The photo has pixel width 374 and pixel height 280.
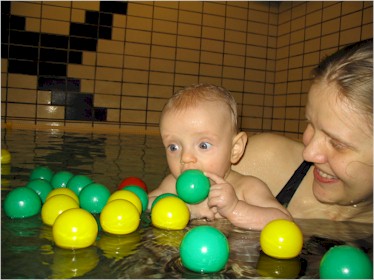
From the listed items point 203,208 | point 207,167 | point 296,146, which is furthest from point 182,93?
point 296,146

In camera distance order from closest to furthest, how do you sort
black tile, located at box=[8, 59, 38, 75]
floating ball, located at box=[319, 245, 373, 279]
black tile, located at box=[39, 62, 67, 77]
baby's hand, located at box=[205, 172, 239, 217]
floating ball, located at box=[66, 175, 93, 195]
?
1. floating ball, located at box=[319, 245, 373, 279]
2. baby's hand, located at box=[205, 172, 239, 217]
3. floating ball, located at box=[66, 175, 93, 195]
4. black tile, located at box=[8, 59, 38, 75]
5. black tile, located at box=[39, 62, 67, 77]

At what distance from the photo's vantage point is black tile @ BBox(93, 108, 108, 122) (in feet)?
20.6

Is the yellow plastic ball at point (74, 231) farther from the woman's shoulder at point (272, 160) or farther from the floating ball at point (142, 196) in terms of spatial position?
the woman's shoulder at point (272, 160)

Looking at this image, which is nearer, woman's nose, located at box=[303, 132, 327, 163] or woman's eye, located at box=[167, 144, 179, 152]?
woman's nose, located at box=[303, 132, 327, 163]

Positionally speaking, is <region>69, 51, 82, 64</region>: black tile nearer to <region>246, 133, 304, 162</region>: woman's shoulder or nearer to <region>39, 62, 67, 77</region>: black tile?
<region>39, 62, 67, 77</region>: black tile

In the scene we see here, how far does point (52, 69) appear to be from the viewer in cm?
605

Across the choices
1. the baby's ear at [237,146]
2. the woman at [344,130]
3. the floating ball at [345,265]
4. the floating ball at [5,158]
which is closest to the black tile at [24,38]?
the floating ball at [5,158]

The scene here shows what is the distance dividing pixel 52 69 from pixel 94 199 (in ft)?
16.0

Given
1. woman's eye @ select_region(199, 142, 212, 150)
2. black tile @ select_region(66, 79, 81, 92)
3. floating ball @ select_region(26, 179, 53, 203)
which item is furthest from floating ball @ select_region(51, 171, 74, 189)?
black tile @ select_region(66, 79, 81, 92)

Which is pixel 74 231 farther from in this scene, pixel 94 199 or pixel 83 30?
pixel 83 30

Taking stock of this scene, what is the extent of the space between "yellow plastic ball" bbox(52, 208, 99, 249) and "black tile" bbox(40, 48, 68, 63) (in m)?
5.32

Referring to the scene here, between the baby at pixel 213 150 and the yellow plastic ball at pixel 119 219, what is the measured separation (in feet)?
0.91

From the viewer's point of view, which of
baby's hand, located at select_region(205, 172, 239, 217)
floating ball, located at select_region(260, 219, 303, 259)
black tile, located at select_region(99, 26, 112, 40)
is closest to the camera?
floating ball, located at select_region(260, 219, 303, 259)

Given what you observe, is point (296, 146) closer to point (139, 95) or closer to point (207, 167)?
point (207, 167)
